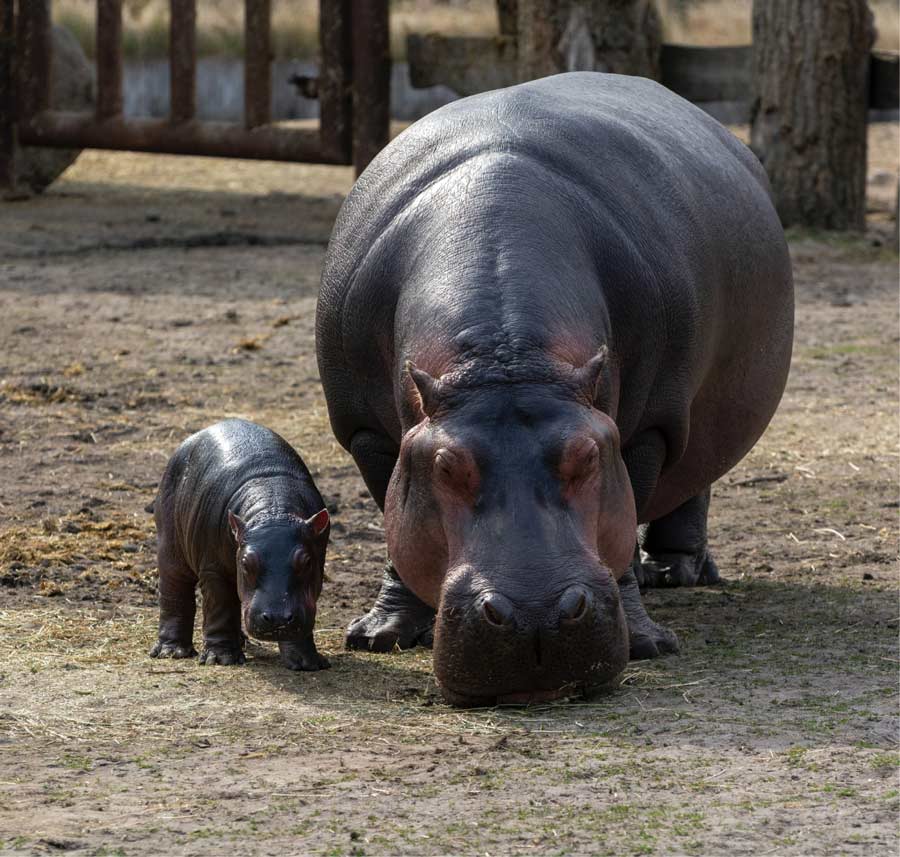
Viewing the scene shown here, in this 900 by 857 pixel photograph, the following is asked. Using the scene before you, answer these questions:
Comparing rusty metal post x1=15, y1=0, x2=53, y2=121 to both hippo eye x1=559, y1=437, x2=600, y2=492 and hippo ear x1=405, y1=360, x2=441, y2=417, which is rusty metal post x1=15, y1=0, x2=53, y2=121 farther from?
hippo eye x1=559, y1=437, x2=600, y2=492

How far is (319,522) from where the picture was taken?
15.4 ft

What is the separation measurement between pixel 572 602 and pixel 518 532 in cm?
19

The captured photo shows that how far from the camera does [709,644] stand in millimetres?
4848

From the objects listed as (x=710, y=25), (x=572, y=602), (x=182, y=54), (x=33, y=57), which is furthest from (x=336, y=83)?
(x=710, y=25)

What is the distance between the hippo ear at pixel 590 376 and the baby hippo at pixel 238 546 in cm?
114

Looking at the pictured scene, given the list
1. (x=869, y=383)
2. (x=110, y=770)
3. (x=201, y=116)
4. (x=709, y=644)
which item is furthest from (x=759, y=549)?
(x=201, y=116)

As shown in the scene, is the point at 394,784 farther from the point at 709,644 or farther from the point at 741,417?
the point at 741,417

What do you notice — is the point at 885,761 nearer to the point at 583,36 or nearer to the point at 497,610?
the point at 497,610

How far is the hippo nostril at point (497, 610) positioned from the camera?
353 cm

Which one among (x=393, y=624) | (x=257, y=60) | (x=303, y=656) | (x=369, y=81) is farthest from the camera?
(x=257, y=60)

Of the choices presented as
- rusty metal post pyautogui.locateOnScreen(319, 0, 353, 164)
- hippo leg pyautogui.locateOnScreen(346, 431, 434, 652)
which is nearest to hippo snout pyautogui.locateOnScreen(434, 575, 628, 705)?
hippo leg pyautogui.locateOnScreen(346, 431, 434, 652)

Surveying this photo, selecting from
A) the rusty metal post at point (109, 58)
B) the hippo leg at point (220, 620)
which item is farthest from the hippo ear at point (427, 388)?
the rusty metal post at point (109, 58)

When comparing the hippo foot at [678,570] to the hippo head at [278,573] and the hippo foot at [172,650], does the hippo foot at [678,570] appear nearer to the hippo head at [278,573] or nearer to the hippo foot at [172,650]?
the hippo head at [278,573]

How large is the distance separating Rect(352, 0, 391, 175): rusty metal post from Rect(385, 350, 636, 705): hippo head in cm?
879
